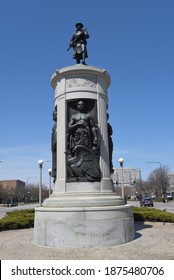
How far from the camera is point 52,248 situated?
9352 mm

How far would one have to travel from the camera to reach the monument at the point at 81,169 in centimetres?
948

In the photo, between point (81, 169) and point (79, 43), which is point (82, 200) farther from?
point (79, 43)

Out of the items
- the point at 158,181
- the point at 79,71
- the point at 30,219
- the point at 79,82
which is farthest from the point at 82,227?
the point at 158,181

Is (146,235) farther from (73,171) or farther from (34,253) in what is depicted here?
(34,253)

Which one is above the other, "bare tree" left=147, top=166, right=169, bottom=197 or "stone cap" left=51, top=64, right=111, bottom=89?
"stone cap" left=51, top=64, right=111, bottom=89

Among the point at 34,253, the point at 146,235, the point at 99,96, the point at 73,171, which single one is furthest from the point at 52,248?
the point at 99,96

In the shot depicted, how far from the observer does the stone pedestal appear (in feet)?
30.9

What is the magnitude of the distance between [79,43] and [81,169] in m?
6.15

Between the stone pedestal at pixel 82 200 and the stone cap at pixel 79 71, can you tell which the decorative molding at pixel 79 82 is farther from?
the stone cap at pixel 79 71

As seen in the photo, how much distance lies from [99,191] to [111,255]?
3085 mm

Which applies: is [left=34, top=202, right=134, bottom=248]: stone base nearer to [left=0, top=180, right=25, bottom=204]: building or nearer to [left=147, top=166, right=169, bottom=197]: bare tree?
[left=0, top=180, right=25, bottom=204]: building

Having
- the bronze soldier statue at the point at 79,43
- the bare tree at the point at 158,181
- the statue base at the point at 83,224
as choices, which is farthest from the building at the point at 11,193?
the statue base at the point at 83,224

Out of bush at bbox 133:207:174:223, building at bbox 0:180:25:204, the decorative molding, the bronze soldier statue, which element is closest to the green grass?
bush at bbox 133:207:174:223

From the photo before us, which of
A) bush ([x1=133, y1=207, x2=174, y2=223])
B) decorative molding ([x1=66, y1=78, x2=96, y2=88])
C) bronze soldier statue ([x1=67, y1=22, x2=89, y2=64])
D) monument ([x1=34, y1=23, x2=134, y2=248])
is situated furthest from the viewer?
bush ([x1=133, y1=207, x2=174, y2=223])
